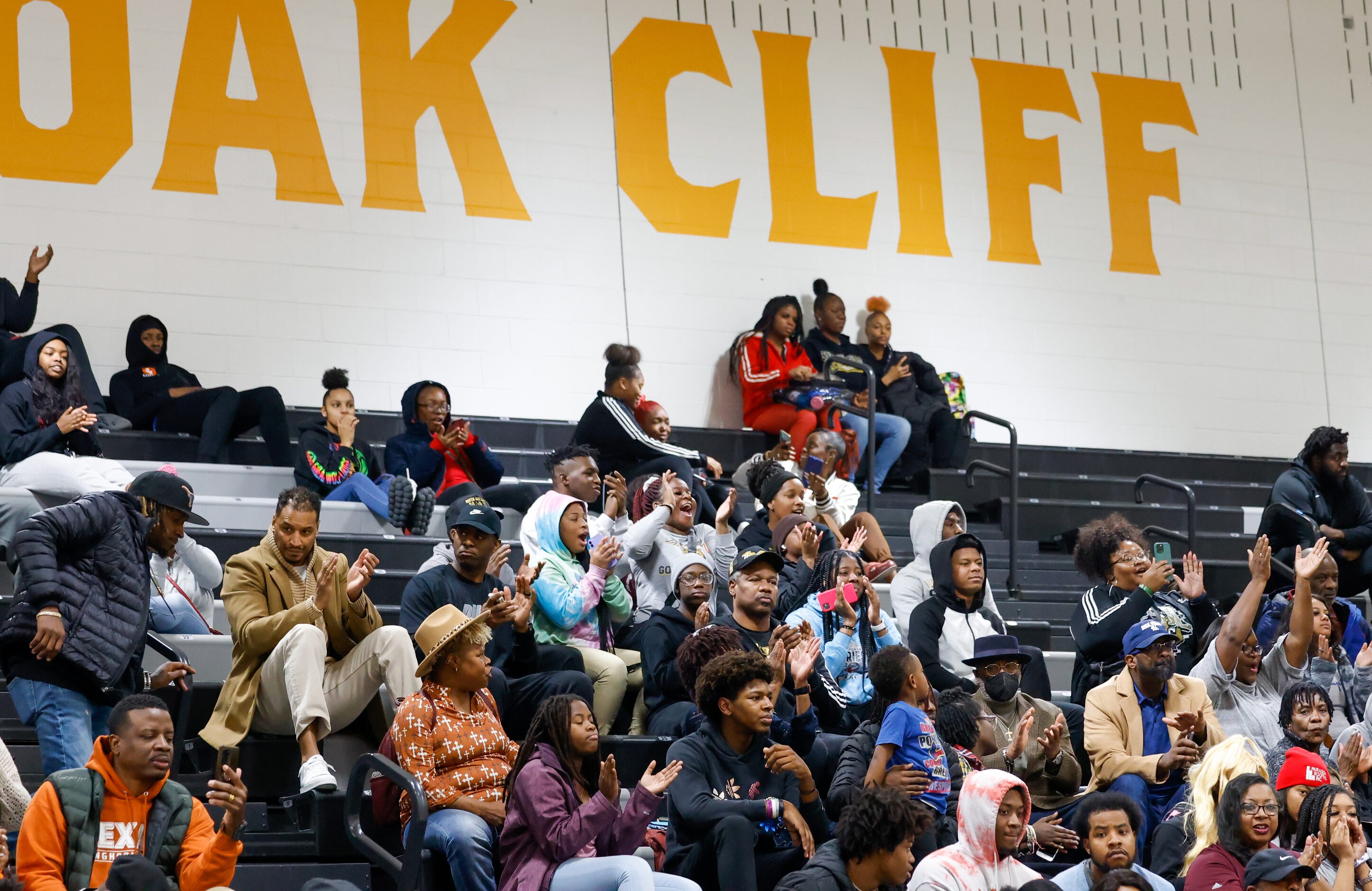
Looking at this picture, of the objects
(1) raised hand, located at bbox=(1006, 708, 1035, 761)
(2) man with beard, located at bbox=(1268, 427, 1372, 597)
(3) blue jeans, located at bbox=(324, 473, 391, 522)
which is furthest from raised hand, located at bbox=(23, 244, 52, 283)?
(2) man with beard, located at bbox=(1268, 427, 1372, 597)

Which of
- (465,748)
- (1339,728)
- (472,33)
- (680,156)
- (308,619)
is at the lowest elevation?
(1339,728)

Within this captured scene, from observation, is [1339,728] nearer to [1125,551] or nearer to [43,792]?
[1125,551]

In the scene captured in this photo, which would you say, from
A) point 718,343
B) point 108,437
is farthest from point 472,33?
point 108,437

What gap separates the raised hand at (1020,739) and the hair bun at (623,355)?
12.7 feet

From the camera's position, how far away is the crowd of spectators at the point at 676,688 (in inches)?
211

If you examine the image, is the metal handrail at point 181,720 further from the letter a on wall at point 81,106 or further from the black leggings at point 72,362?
the letter a on wall at point 81,106

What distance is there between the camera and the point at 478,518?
6.70 m

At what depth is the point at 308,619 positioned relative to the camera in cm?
614

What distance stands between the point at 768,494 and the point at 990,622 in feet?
4.33

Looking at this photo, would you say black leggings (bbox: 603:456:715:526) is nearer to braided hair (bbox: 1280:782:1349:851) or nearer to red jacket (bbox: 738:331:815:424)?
red jacket (bbox: 738:331:815:424)

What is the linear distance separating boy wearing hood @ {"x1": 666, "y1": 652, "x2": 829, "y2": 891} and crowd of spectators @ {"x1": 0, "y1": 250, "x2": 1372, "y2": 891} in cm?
1

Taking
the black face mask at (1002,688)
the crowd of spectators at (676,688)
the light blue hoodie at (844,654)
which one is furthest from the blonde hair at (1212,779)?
the light blue hoodie at (844,654)

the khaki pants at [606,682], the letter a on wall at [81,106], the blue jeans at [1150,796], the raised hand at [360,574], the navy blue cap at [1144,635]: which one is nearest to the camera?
the raised hand at [360,574]

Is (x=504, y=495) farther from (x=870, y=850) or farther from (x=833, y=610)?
(x=870, y=850)
